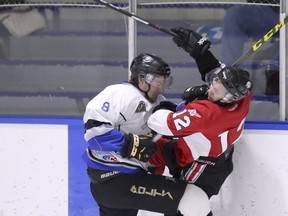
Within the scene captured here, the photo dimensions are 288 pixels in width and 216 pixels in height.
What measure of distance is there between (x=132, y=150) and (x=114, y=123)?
153mm

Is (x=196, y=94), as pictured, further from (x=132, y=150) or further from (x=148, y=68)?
(x=132, y=150)

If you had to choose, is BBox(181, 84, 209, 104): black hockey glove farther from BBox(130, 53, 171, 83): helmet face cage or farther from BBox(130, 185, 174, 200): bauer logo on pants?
BBox(130, 185, 174, 200): bauer logo on pants

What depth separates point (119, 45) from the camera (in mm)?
3967

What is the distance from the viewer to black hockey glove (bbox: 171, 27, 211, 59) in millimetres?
2838

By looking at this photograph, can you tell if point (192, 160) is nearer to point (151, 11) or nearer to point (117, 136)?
point (117, 136)

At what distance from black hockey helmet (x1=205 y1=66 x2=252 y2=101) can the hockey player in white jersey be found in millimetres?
286

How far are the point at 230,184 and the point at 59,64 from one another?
1.44 metres

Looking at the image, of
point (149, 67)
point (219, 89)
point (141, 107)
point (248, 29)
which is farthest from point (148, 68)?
point (248, 29)

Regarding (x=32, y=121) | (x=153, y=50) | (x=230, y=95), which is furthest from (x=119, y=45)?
(x=230, y=95)

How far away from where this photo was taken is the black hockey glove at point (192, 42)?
2838mm

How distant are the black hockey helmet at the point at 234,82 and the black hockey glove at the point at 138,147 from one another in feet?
1.19

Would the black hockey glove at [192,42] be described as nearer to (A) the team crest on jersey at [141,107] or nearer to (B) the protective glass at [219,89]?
(B) the protective glass at [219,89]

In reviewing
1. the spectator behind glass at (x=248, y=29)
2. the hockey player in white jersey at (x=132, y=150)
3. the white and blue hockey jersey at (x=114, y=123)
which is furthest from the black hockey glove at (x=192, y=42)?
the spectator behind glass at (x=248, y=29)

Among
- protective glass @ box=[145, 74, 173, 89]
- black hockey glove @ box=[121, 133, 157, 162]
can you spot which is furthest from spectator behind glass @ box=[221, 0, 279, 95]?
black hockey glove @ box=[121, 133, 157, 162]
